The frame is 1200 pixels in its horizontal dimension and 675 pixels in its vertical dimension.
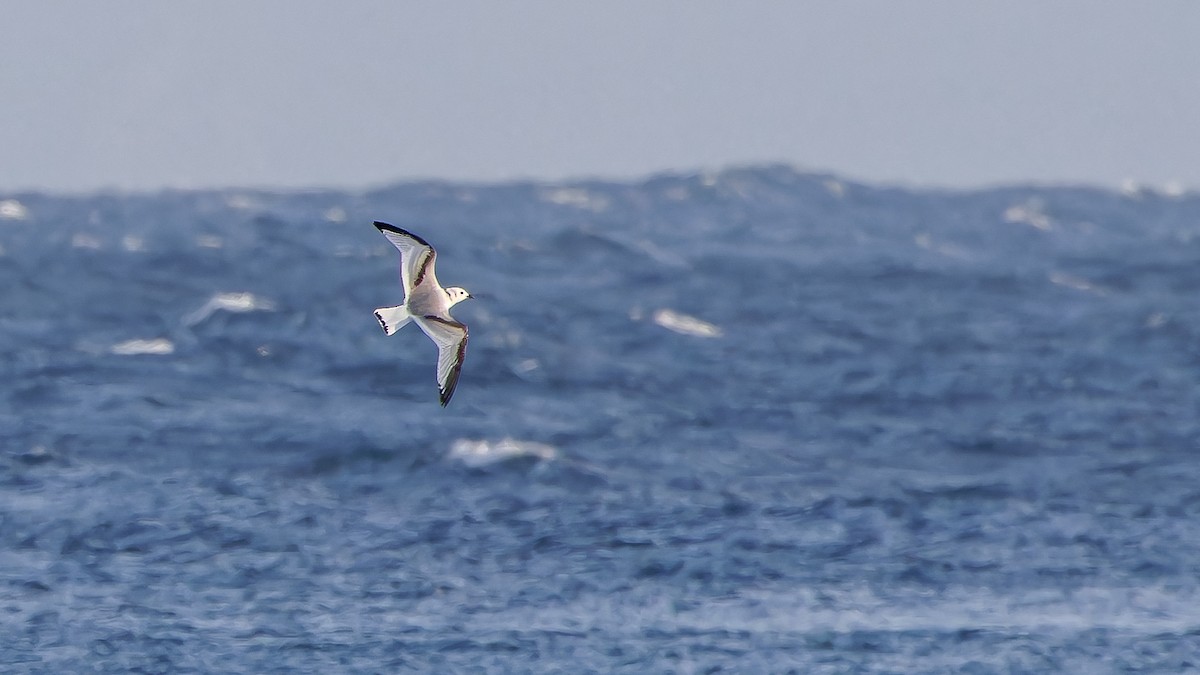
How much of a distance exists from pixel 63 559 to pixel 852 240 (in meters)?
62.2

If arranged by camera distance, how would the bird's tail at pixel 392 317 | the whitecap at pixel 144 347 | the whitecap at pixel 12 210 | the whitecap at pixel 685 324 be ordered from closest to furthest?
the bird's tail at pixel 392 317, the whitecap at pixel 144 347, the whitecap at pixel 685 324, the whitecap at pixel 12 210

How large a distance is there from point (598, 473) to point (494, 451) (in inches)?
77.4

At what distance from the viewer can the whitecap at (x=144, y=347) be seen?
132 feet

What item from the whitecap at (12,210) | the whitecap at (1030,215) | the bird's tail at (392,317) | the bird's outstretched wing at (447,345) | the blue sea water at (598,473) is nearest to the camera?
the bird's tail at (392,317)

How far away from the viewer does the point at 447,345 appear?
13.4 m

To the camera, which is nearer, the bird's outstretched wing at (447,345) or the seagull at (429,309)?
the seagull at (429,309)

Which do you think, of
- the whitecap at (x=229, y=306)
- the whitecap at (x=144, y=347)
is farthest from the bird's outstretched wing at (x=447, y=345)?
the whitecap at (x=229, y=306)

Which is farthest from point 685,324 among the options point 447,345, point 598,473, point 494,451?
point 447,345

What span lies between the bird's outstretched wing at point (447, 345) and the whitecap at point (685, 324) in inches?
1259

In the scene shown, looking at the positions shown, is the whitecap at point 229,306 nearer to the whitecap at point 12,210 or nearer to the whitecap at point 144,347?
the whitecap at point 144,347

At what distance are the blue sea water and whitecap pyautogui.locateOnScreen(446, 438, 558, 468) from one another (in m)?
0.08

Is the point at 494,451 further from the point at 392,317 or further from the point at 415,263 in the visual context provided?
the point at 392,317

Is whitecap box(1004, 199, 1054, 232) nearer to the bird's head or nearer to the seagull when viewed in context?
the bird's head

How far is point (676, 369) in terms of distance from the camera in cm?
3944
